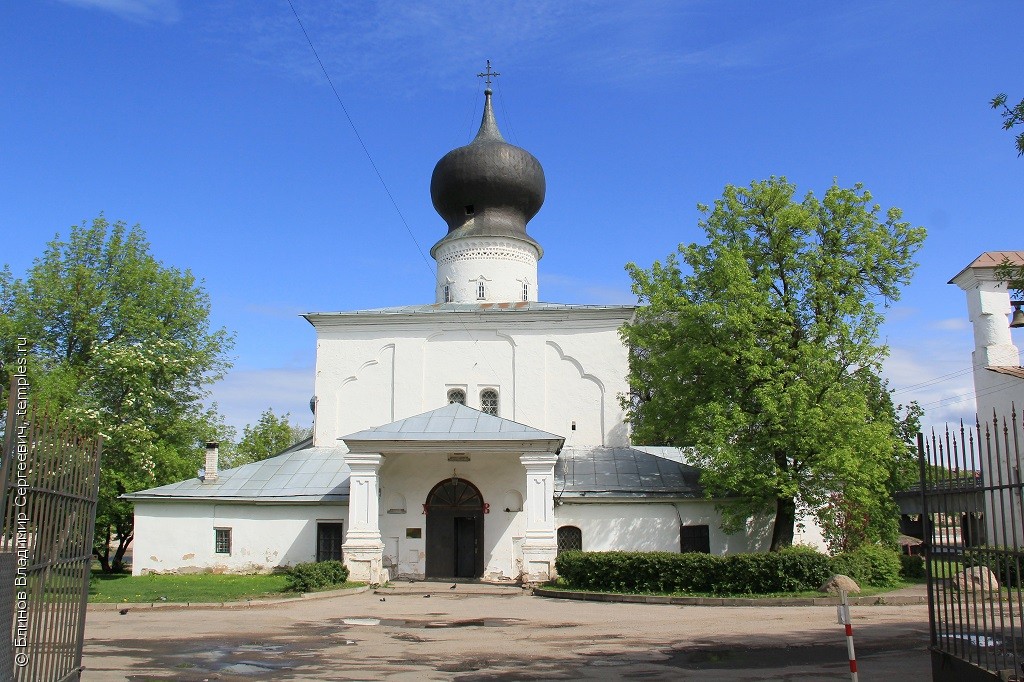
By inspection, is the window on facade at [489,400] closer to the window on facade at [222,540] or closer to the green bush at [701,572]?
the green bush at [701,572]

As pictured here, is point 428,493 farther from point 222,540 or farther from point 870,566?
point 870,566

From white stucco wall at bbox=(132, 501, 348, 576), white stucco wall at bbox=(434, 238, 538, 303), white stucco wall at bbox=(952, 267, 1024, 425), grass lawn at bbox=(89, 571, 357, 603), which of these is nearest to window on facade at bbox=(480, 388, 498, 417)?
white stucco wall at bbox=(434, 238, 538, 303)

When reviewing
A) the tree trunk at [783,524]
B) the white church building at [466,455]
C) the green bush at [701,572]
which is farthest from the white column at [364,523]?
the tree trunk at [783,524]

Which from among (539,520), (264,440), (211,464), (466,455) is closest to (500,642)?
(539,520)

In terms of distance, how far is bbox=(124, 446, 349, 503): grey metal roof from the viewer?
25688 mm

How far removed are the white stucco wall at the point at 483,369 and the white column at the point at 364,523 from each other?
4982 millimetres

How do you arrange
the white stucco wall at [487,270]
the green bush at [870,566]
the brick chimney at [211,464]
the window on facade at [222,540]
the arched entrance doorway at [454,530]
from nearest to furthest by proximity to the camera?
the green bush at [870,566]
the arched entrance doorway at [454,530]
the window on facade at [222,540]
the brick chimney at [211,464]
the white stucco wall at [487,270]

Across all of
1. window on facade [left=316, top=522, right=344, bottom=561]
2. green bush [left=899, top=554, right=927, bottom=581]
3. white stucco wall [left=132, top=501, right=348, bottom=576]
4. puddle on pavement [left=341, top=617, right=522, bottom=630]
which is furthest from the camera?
white stucco wall [left=132, top=501, right=348, bottom=576]

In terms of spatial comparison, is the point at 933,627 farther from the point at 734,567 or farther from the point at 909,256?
the point at 909,256

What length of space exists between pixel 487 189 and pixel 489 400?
7969 millimetres

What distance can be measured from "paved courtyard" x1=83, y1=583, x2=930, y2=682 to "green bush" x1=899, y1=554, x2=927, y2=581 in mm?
7749

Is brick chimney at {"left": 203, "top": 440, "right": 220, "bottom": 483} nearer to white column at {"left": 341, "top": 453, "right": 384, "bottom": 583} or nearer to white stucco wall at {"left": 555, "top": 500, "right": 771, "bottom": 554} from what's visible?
white column at {"left": 341, "top": 453, "right": 384, "bottom": 583}

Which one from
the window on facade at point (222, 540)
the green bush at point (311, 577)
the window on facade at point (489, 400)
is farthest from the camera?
the window on facade at point (489, 400)

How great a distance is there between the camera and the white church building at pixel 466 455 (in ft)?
77.7
